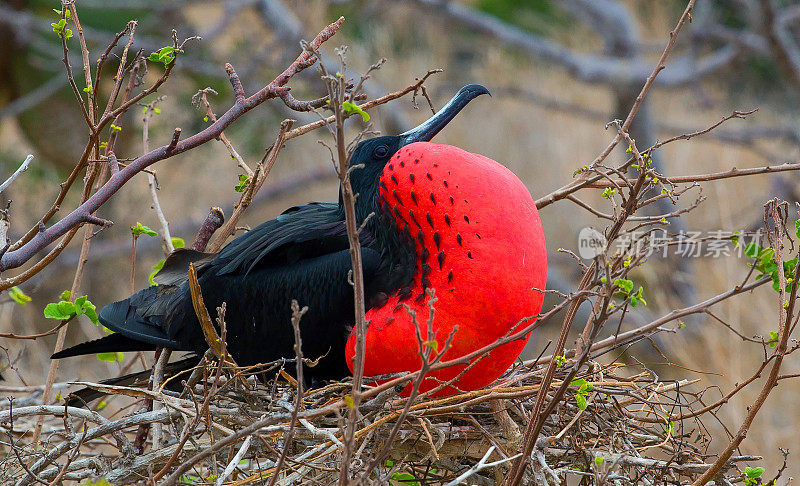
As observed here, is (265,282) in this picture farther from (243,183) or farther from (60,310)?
(60,310)

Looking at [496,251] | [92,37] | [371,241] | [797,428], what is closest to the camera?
[496,251]

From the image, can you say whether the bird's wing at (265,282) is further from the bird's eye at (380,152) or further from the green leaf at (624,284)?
the green leaf at (624,284)

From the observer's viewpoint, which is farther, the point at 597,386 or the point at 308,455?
the point at 597,386

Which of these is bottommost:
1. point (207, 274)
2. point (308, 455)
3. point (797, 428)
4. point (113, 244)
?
point (797, 428)

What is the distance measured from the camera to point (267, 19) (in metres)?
4.70

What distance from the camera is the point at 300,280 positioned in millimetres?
1353

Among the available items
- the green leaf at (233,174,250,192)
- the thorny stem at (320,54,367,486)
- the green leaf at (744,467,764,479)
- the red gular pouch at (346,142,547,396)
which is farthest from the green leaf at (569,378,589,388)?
the green leaf at (233,174,250,192)

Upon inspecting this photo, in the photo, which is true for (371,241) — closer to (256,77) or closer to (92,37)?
(92,37)

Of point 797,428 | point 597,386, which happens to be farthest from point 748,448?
Answer: point 597,386

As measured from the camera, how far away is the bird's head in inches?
55.3

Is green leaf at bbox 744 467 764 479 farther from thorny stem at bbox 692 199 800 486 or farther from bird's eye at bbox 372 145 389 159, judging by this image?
bird's eye at bbox 372 145 389 159

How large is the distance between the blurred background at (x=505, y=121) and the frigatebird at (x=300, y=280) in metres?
1.39

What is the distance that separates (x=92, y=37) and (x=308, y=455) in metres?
3.84

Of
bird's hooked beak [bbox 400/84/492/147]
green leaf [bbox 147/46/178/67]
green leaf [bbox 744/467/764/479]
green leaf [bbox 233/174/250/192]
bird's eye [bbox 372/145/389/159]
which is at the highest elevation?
green leaf [bbox 147/46/178/67]
